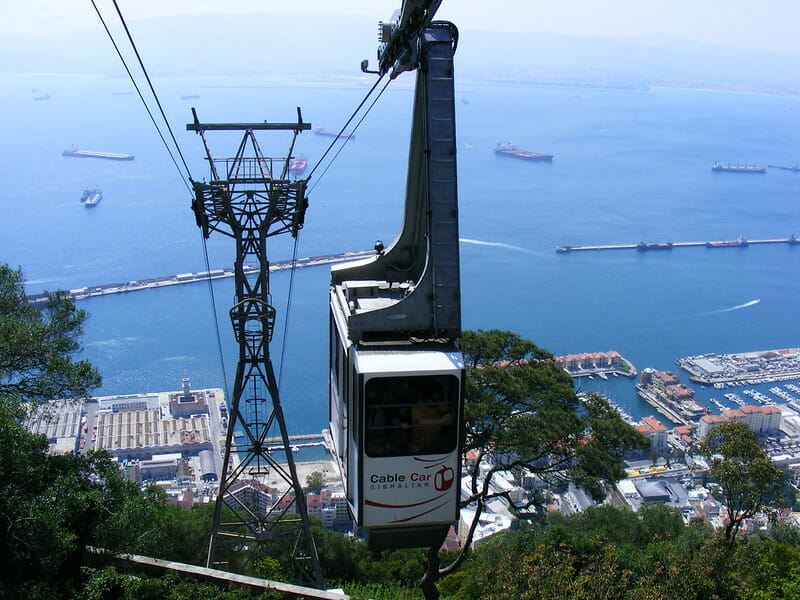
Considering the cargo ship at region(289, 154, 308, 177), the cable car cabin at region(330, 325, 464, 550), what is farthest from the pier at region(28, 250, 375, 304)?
the cable car cabin at region(330, 325, 464, 550)

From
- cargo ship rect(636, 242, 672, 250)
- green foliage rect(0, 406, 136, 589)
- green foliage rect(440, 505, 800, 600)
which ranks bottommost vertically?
cargo ship rect(636, 242, 672, 250)

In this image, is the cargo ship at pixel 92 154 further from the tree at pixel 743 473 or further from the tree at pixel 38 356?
the tree at pixel 743 473

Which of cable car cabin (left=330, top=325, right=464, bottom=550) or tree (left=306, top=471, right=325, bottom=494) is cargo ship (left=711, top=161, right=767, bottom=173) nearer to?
tree (left=306, top=471, right=325, bottom=494)

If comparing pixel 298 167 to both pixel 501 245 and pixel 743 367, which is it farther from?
pixel 743 367

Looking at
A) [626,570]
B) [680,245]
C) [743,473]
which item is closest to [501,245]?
[680,245]

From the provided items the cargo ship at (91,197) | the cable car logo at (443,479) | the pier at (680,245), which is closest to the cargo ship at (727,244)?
the pier at (680,245)

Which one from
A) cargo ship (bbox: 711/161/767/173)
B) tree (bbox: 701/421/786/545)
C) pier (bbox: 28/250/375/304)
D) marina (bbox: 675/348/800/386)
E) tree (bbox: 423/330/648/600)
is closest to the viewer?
tree (bbox: 701/421/786/545)

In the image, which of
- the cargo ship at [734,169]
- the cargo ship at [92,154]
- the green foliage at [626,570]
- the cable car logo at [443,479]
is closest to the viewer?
the cable car logo at [443,479]
